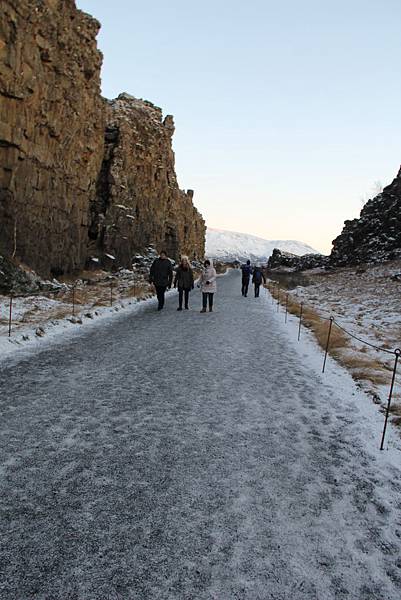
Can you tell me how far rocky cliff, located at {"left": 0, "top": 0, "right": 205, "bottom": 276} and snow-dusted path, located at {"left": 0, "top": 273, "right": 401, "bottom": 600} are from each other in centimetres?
1306

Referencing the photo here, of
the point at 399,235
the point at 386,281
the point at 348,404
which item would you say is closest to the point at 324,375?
the point at 348,404

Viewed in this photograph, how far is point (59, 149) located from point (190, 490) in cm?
2198

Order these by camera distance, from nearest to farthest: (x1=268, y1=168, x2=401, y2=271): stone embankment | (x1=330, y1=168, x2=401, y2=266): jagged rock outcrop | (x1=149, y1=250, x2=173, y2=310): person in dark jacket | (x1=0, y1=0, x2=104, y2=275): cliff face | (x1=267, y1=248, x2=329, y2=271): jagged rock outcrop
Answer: (x1=149, y1=250, x2=173, y2=310): person in dark jacket
(x1=0, y1=0, x2=104, y2=275): cliff face
(x1=268, y1=168, x2=401, y2=271): stone embankment
(x1=330, y1=168, x2=401, y2=266): jagged rock outcrop
(x1=267, y1=248, x2=329, y2=271): jagged rock outcrop

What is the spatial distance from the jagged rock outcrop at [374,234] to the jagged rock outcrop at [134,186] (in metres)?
23.6

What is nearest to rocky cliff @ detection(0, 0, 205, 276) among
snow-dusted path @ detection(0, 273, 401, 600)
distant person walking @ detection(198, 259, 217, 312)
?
distant person walking @ detection(198, 259, 217, 312)

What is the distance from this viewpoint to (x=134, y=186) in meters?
37.7

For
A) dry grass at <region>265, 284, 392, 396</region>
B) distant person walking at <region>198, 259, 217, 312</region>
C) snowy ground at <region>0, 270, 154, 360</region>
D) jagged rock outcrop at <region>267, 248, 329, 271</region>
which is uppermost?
jagged rock outcrop at <region>267, 248, 329, 271</region>

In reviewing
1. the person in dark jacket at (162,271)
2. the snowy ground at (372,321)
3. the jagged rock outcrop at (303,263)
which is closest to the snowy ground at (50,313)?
the person in dark jacket at (162,271)

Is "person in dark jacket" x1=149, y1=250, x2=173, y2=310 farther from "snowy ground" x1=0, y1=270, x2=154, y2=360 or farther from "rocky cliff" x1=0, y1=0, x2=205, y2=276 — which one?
"rocky cliff" x1=0, y1=0, x2=205, y2=276

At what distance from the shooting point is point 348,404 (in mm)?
6391

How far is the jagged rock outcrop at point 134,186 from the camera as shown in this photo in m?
33.7

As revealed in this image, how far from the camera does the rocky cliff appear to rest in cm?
1705

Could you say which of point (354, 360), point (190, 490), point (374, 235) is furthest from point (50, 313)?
point (374, 235)

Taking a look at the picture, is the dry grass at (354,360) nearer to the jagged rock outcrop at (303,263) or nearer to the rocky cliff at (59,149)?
the rocky cliff at (59,149)
